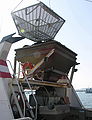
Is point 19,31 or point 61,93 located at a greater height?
Result: point 19,31

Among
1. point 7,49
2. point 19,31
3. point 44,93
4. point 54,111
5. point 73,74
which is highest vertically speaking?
point 19,31

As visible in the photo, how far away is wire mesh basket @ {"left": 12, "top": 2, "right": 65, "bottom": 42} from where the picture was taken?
21.0 feet

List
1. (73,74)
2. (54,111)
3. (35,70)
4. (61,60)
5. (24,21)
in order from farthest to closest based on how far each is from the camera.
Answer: (73,74) < (24,21) < (61,60) < (35,70) < (54,111)

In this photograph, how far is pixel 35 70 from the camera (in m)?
5.80

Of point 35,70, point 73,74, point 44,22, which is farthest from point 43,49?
point 73,74

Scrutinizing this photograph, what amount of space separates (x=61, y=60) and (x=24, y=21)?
1.77 m

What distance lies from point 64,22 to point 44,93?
8.80ft

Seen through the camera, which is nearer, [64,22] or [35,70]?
[35,70]

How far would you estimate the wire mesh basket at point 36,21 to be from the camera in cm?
639

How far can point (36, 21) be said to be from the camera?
6555mm

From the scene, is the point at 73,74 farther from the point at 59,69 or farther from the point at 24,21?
the point at 24,21

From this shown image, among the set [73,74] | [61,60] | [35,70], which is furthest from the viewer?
[73,74]

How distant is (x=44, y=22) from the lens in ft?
22.0

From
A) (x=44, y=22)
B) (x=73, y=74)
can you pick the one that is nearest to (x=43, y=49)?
(x=44, y=22)
